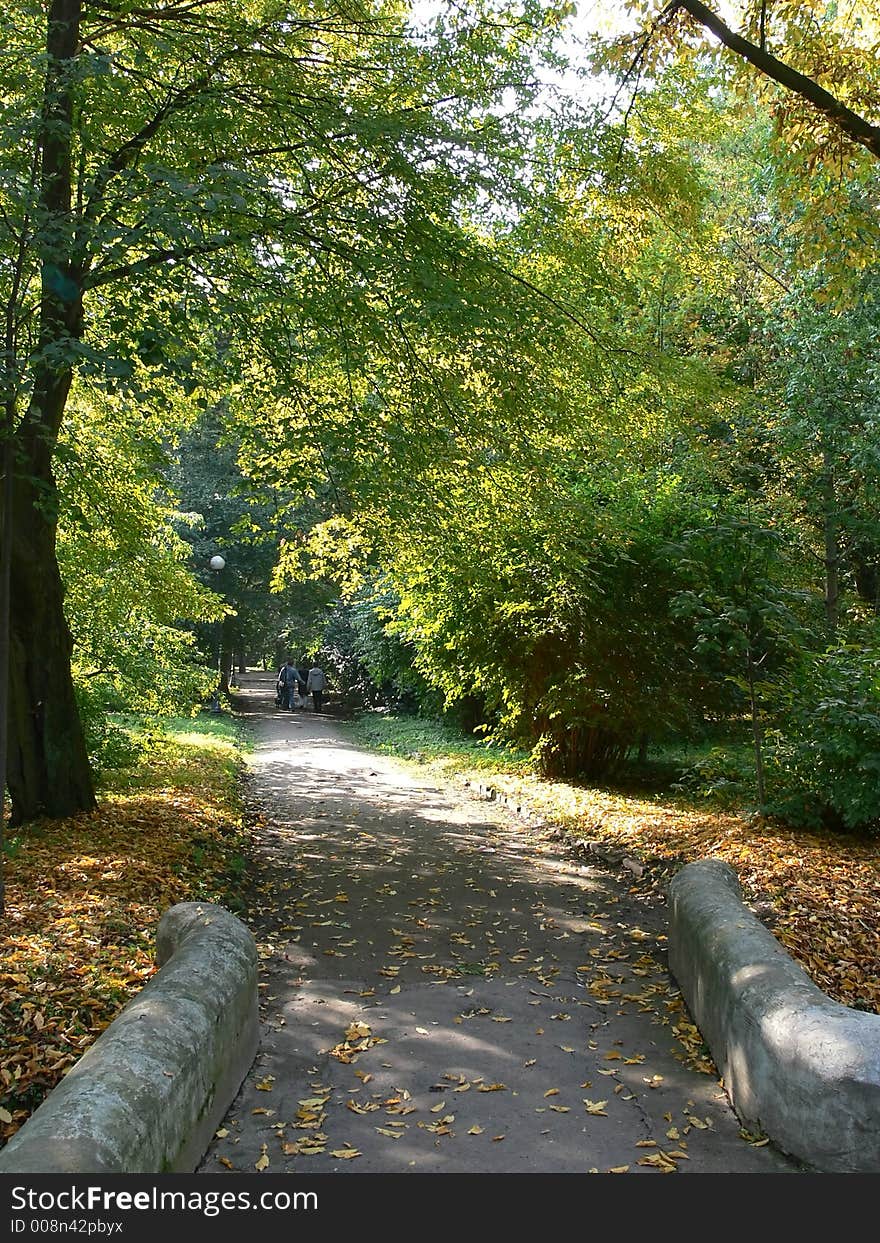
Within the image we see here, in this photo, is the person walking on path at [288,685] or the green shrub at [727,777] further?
the person walking on path at [288,685]

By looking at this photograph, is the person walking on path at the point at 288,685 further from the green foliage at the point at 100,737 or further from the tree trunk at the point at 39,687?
the tree trunk at the point at 39,687

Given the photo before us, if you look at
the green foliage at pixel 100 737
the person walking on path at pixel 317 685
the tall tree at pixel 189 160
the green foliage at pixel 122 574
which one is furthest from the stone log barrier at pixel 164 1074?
the person walking on path at pixel 317 685

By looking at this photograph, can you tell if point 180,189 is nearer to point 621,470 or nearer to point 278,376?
point 278,376

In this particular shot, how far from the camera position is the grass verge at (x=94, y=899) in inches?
172

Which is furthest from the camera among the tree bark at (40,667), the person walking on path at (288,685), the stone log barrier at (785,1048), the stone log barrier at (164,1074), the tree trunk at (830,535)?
the person walking on path at (288,685)

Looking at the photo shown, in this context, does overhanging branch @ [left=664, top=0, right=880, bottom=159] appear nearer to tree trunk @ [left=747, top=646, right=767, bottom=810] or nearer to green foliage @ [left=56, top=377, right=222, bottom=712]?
tree trunk @ [left=747, top=646, right=767, bottom=810]

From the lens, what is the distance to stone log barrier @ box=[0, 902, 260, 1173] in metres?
2.87

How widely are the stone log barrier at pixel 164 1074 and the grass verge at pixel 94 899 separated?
550 millimetres

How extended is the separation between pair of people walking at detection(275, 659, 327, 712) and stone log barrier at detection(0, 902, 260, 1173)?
26.3 metres

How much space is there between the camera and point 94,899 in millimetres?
6512

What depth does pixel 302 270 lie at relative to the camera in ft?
27.8

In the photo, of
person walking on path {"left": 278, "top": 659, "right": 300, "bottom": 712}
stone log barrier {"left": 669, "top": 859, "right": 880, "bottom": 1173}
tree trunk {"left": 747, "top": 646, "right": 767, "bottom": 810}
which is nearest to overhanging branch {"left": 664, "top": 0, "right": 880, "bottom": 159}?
tree trunk {"left": 747, "top": 646, "right": 767, "bottom": 810}

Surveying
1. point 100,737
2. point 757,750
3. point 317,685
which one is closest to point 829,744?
point 757,750
